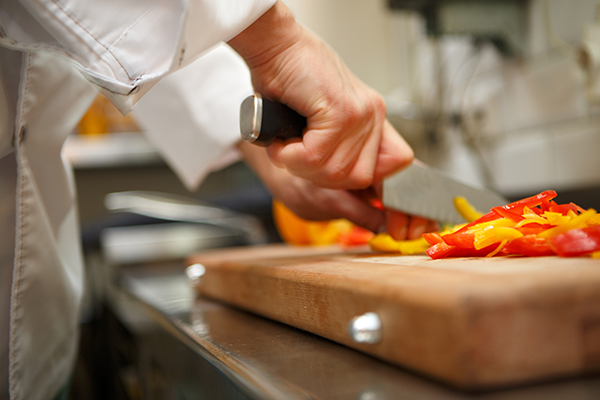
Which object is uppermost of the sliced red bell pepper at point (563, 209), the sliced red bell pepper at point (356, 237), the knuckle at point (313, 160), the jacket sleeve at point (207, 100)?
the jacket sleeve at point (207, 100)

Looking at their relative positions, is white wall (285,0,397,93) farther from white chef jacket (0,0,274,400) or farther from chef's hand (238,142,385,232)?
white chef jacket (0,0,274,400)

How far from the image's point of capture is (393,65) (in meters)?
2.07

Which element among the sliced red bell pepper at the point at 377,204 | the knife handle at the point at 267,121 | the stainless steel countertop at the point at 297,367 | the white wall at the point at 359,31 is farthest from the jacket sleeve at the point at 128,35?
the white wall at the point at 359,31

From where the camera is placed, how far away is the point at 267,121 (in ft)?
1.81

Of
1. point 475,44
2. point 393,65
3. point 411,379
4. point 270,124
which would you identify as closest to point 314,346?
point 411,379

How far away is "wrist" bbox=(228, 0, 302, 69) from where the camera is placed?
0.51m

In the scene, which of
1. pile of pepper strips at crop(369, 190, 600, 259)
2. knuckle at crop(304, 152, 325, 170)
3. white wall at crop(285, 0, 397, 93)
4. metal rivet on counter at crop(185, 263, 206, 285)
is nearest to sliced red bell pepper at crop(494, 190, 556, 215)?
pile of pepper strips at crop(369, 190, 600, 259)

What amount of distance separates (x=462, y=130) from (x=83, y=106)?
110cm

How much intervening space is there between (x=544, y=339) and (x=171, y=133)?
2.70 ft

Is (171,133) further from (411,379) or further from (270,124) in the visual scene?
(411,379)

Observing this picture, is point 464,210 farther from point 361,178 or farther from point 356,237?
point 356,237

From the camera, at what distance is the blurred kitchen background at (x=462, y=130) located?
108cm

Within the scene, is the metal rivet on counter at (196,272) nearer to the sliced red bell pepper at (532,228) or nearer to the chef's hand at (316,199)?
the chef's hand at (316,199)

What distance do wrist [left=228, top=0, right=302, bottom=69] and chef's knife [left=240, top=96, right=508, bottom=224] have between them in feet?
0.20
